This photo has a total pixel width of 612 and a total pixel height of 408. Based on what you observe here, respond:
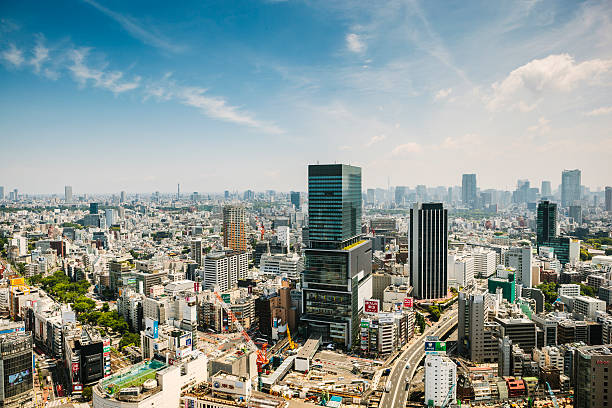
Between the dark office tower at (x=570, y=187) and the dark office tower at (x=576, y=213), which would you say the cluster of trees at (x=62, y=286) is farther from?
the dark office tower at (x=570, y=187)

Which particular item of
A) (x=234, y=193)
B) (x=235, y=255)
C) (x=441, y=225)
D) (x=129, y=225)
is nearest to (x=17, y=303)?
(x=235, y=255)

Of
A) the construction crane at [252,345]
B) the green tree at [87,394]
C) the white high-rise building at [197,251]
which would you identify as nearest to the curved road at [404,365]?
the construction crane at [252,345]

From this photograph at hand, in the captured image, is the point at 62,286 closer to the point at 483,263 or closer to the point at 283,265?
the point at 283,265

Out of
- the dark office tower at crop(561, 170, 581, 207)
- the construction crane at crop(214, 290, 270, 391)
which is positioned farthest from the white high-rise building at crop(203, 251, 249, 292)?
the dark office tower at crop(561, 170, 581, 207)

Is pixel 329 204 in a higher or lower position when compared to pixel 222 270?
higher

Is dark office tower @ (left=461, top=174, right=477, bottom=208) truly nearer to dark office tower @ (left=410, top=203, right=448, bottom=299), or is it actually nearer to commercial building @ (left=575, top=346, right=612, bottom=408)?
dark office tower @ (left=410, top=203, right=448, bottom=299)

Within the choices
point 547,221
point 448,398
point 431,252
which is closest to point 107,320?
point 448,398

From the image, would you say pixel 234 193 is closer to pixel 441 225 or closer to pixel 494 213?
pixel 494 213

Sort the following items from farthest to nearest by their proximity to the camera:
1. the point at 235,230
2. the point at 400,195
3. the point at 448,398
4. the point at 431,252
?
the point at 400,195 < the point at 235,230 < the point at 431,252 < the point at 448,398
